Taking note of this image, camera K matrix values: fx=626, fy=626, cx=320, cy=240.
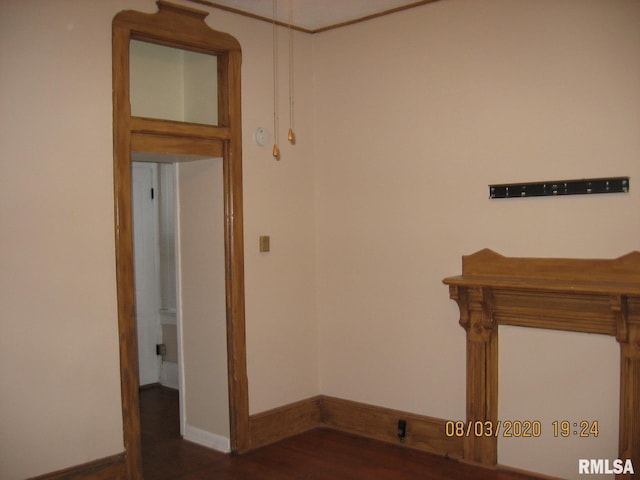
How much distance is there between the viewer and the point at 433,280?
12.9 ft

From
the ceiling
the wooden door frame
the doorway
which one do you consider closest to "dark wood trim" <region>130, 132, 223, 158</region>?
the wooden door frame

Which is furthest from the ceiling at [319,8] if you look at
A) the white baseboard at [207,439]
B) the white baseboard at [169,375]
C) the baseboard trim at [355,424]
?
the white baseboard at [169,375]

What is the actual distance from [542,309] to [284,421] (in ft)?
6.27

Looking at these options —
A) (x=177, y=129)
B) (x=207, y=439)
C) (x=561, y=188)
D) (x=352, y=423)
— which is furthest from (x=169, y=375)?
(x=561, y=188)

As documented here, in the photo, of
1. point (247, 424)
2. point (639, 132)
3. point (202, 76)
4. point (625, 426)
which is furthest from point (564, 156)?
point (247, 424)

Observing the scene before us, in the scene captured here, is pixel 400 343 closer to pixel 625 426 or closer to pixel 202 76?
pixel 625 426

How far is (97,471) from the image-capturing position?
3346mm

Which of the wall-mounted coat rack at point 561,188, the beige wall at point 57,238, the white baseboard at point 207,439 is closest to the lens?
the beige wall at point 57,238

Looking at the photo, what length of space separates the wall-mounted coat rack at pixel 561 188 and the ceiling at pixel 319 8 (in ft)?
4.23

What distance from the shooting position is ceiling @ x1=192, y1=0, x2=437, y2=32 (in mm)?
3934

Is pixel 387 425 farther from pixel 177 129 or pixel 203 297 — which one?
pixel 177 129

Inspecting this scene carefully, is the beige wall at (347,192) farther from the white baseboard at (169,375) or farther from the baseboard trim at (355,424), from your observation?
the white baseboard at (169,375)

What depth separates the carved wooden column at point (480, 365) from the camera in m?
3.65

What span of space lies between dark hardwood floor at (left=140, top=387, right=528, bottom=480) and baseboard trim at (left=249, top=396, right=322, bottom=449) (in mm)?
60
